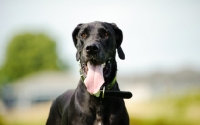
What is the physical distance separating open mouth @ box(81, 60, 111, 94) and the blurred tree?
41.6 m

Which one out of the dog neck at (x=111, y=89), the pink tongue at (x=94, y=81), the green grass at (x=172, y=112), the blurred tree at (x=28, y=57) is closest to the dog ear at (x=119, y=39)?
the dog neck at (x=111, y=89)

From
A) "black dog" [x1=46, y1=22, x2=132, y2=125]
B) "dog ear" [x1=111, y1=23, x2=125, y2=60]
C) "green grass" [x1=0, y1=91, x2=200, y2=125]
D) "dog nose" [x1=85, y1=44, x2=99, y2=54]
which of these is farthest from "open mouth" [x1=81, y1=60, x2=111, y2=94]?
"green grass" [x1=0, y1=91, x2=200, y2=125]

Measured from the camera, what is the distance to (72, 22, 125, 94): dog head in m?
6.26

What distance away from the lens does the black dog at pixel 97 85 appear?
20.5 feet

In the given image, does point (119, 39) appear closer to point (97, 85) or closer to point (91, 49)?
point (91, 49)

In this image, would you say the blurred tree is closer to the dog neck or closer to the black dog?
the black dog

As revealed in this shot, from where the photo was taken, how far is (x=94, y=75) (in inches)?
247

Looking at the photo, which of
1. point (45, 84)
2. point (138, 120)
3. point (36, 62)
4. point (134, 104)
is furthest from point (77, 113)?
point (36, 62)

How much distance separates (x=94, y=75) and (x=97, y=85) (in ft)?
0.45

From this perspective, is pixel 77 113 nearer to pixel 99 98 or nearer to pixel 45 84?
pixel 99 98

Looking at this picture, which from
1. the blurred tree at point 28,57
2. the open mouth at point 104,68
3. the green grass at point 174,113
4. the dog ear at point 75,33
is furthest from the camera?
the blurred tree at point 28,57

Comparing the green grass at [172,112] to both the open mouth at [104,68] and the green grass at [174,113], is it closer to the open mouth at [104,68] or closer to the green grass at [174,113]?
the green grass at [174,113]

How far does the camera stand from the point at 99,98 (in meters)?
6.37

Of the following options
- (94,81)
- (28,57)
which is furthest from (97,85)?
(28,57)
